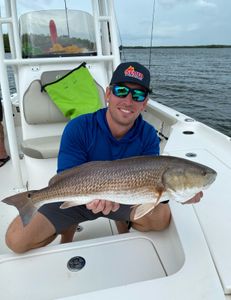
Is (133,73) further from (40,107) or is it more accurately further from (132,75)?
(40,107)

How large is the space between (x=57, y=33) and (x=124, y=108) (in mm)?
2551

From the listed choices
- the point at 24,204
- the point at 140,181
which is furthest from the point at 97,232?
the point at 140,181

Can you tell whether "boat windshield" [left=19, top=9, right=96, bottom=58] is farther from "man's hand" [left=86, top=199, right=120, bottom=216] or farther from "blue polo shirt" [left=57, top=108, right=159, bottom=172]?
"man's hand" [left=86, top=199, right=120, bottom=216]

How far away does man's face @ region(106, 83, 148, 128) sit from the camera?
7.17ft

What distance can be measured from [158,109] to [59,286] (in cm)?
370

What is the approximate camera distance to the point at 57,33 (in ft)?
13.9

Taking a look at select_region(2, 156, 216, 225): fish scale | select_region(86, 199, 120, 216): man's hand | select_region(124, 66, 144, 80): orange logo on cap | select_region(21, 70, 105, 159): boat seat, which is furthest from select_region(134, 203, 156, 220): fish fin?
select_region(21, 70, 105, 159): boat seat

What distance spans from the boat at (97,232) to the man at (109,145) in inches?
4.3

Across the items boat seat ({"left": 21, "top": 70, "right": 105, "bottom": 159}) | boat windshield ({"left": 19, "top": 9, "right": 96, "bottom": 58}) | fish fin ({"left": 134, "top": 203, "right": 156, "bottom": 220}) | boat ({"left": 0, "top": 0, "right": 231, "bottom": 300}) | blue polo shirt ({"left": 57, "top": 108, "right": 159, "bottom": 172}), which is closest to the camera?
boat ({"left": 0, "top": 0, "right": 231, "bottom": 300})

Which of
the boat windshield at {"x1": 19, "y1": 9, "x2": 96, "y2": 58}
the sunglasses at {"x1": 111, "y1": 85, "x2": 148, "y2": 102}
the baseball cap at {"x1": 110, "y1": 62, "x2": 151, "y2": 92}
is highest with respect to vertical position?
the boat windshield at {"x1": 19, "y1": 9, "x2": 96, "y2": 58}

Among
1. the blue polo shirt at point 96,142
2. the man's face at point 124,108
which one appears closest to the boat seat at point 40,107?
the blue polo shirt at point 96,142

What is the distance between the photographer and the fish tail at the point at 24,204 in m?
1.94

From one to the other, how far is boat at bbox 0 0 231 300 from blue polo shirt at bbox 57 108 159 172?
540mm

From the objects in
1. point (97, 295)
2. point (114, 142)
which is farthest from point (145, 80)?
point (97, 295)
